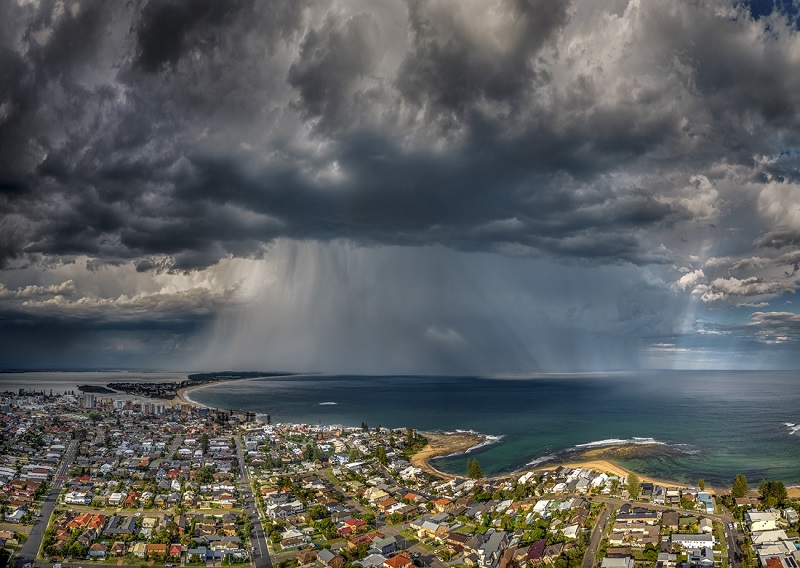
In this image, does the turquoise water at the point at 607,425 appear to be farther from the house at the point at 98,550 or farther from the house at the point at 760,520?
the house at the point at 98,550

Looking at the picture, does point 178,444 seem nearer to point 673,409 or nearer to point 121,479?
point 121,479

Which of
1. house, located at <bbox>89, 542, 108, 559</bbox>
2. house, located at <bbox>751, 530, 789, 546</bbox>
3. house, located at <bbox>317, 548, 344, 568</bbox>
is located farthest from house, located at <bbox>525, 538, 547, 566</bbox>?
house, located at <bbox>89, 542, 108, 559</bbox>

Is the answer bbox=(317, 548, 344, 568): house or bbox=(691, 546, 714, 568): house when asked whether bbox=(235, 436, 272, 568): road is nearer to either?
bbox=(317, 548, 344, 568): house

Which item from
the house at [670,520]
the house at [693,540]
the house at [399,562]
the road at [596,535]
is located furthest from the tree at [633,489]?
the house at [399,562]

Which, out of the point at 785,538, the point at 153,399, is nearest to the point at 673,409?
the point at 785,538

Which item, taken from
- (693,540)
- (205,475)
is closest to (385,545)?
(693,540)

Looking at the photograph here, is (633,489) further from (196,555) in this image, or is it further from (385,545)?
(196,555)
